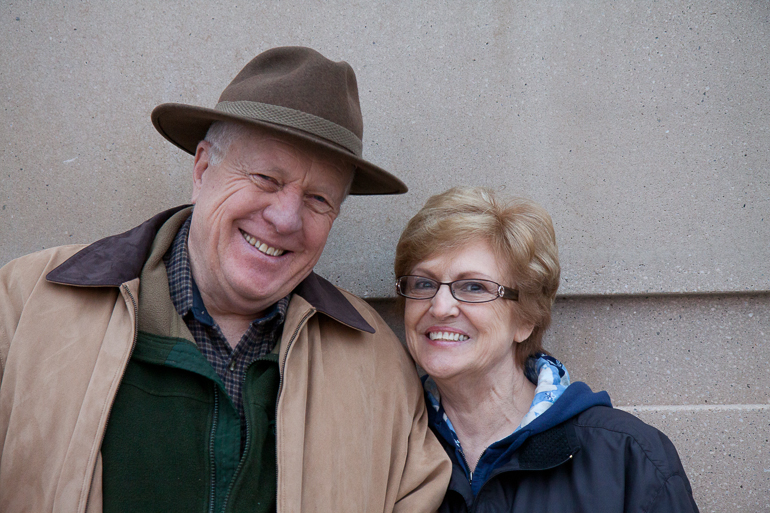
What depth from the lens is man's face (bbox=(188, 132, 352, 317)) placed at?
1.86 metres

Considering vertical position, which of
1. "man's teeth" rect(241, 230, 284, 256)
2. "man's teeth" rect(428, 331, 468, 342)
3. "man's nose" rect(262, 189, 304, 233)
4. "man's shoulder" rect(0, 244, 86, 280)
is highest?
"man's nose" rect(262, 189, 304, 233)

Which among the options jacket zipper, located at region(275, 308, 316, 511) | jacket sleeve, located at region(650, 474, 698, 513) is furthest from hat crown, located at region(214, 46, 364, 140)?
jacket sleeve, located at region(650, 474, 698, 513)

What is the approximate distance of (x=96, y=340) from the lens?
166 cm

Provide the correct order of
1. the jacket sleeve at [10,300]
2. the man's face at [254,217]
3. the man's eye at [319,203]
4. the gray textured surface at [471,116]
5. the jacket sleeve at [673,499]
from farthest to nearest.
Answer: the gray textured surface at [471,116] < the man's eye at [319,203] < the man's face at [254,217] < the jacket sleeve at [673,499] < the jacket sleeve at [10,300]

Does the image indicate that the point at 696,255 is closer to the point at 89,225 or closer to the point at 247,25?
the point at 247,25

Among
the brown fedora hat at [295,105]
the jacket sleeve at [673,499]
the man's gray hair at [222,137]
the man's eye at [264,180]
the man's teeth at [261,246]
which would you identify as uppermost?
the brown fedora hat at [295,105]

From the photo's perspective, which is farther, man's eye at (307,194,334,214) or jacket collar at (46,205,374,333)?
man's eye at (307,194,334,214)

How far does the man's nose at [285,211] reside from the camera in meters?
1.87

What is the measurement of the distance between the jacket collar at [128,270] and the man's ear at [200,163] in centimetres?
23

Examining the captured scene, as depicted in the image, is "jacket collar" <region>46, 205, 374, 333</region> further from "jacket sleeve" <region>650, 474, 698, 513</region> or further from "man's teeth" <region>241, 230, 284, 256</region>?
"jacket sleeve" <region>650, 474, 698, 513</region>

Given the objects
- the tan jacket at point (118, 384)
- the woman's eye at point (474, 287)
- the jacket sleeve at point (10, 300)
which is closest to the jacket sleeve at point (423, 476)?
the tan jacket at point (118, 384)

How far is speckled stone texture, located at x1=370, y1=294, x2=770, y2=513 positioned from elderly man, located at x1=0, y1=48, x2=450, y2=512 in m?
0.82

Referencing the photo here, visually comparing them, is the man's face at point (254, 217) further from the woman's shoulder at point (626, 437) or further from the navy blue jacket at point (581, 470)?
the woman's shoulder at point (626, 437)

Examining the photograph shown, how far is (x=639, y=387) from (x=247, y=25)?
2723mm
